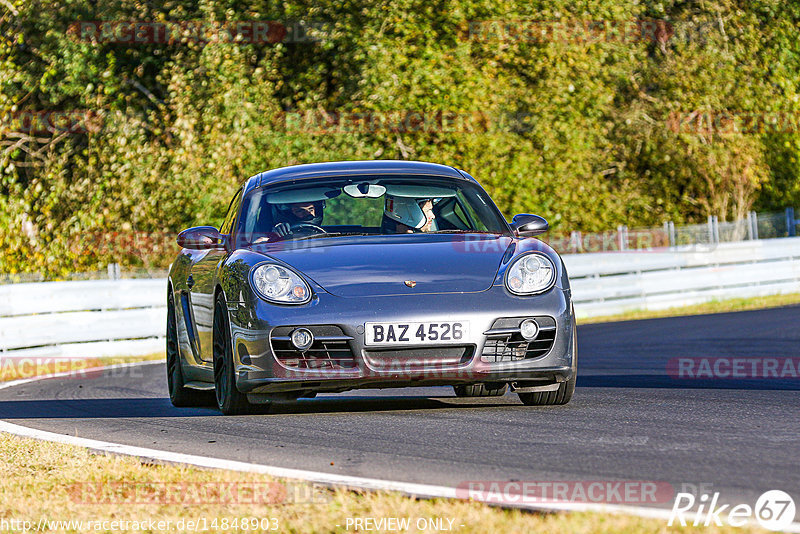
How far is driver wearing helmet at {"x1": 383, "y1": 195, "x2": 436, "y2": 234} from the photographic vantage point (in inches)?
326

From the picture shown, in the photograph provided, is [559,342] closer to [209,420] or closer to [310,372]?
[310,372]

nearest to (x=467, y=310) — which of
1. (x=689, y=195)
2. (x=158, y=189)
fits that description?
(x=158, y=189)

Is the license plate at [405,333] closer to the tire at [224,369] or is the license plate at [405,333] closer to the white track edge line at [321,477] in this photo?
the tire at [224,369]

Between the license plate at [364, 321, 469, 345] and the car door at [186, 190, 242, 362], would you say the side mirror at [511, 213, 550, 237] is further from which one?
the car door at [186, 190, 242, 362]

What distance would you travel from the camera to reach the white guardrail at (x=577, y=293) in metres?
15.6

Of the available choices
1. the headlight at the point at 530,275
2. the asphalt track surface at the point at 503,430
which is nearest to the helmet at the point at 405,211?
the headlight at the point at 530,275

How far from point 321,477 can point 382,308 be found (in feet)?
6.06

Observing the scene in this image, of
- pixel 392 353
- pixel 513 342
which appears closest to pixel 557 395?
pixel 513 342

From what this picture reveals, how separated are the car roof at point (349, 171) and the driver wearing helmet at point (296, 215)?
326mm

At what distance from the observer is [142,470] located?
19.6 feet

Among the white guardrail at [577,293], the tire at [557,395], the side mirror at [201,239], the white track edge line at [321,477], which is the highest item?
the side mirror at [201,239]

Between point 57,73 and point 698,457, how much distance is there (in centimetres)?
2513

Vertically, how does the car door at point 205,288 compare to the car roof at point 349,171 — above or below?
below

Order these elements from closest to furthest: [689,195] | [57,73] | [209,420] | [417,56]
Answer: [209,420] → [417,56] → [57,73] → [689,195]
